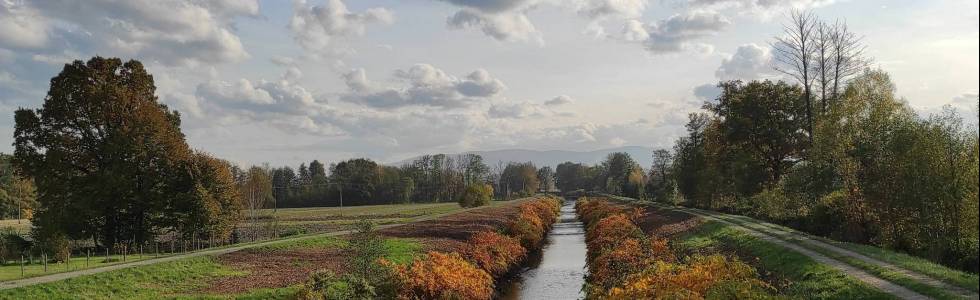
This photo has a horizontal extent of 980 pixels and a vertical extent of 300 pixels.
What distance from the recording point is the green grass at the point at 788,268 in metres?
15.2

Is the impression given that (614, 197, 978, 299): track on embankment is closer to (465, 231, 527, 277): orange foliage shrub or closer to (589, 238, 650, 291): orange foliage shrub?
(589, 238, 650, 291): orange foliage shrub

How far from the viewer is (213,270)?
24.6 metres

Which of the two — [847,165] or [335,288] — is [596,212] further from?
[335,288]

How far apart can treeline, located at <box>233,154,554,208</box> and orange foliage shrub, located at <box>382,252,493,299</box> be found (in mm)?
101601

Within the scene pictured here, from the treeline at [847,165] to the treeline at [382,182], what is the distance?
77.5 m

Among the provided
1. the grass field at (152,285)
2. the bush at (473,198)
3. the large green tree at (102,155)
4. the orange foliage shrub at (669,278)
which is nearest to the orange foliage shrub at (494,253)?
the orange foliage shrub at (669,278)

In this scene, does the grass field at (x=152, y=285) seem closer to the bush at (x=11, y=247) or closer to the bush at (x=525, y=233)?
the bush at (x=11, y=247)

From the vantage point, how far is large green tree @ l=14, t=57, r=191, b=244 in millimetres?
35000

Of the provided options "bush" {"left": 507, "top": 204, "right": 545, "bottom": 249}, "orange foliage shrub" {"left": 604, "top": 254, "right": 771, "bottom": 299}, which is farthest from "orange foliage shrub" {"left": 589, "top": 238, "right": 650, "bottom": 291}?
"bush" {"left": 507, "top": 204, "right": 545, "bottom": 249}

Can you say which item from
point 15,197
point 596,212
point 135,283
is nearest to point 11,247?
point 135,283

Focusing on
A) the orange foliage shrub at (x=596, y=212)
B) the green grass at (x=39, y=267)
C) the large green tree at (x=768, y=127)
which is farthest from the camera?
the orange foliage shrub at (x=596, y=212)

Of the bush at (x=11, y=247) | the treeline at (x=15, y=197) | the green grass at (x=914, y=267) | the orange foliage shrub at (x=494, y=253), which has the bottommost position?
the orange foliage shrub at (x=494, y=253)

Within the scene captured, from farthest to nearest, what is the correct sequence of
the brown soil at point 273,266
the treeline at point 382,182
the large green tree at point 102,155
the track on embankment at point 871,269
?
the treeline at point 382,182, the large green tree at point 102,155, the brown soil at point 273,266, the track on embankment at point 871,269

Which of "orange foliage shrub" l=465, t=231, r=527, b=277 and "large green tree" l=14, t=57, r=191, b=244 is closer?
"orange foliage shrub" l=465, t=231, r=527, b=277
